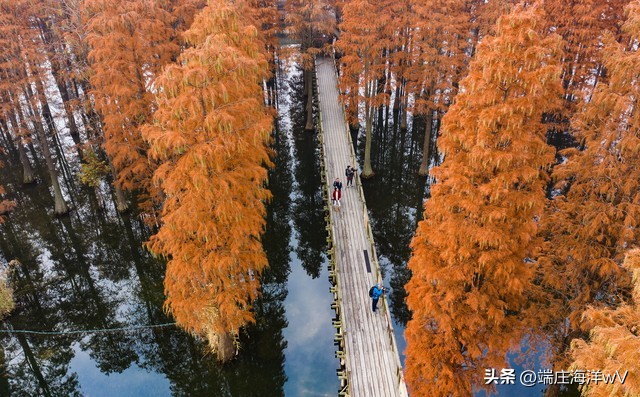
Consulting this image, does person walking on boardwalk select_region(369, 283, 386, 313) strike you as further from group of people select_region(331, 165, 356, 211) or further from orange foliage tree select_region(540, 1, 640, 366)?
group of people select_region(331, 165, 356, 211)

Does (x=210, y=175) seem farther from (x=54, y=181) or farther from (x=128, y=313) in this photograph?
(x=54, y=181)

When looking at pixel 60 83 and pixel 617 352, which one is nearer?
pixel 617 352

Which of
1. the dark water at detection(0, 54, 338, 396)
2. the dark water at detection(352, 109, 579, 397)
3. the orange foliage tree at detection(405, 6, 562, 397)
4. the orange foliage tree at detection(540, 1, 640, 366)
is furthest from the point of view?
the dark water at detection(352, 109, 579, 397)

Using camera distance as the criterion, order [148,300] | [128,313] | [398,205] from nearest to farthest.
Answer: [128,313] → [148,300] → [398,205]

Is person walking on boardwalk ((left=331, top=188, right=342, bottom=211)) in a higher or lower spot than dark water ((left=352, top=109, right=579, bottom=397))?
higher

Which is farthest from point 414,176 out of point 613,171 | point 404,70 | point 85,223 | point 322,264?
point 85,223

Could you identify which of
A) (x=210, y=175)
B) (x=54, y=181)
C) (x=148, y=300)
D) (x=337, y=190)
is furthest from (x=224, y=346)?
(x=54, y=181)

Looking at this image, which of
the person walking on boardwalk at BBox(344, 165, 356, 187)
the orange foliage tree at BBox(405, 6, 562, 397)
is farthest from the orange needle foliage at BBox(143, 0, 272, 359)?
the person walking on boardwalk at BBox(344, 165, 356, 187)
